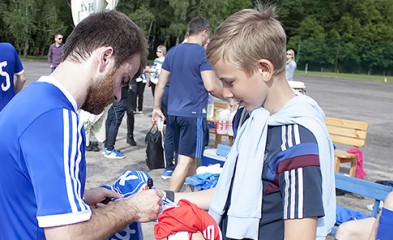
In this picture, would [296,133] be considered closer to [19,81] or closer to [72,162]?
[72,162]

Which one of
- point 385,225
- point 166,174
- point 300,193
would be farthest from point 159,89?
point 300,193

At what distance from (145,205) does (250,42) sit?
0.71 metres

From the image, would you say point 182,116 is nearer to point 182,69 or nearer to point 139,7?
point 182,69

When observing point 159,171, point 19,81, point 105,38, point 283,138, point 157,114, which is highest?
point 105,38

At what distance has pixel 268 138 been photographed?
1771 millimetres

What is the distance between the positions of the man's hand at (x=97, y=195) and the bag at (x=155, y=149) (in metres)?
4.41

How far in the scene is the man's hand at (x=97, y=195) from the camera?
1.82 meters

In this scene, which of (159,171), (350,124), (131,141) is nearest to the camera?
(159,171)

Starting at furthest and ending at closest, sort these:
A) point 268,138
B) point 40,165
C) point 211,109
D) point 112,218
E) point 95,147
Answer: point 95,147 < point 211,109 < point 268,138 < point 112,218 < point 40,165

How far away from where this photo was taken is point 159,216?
1759mm

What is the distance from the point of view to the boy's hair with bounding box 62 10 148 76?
1.59 m

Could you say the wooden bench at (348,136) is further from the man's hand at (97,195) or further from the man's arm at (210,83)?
the man's hand at (97,195)

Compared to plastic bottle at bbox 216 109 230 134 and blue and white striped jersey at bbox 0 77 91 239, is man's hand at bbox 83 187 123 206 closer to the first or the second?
blue and white striped jersey at bbox 0 77 91 239

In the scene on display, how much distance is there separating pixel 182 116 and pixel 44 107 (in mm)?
4067
